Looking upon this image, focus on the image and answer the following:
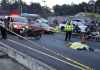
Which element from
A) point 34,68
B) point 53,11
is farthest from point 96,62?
point 53,11

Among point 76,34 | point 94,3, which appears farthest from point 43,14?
point 76,34

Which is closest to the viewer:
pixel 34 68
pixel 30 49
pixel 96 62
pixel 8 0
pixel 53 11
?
pixel 34 68

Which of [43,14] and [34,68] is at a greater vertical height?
[34,68]

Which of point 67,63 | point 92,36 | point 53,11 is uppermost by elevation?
point 67,63

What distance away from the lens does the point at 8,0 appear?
101 metres

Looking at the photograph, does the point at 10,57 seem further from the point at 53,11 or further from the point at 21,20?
the point at 53,11

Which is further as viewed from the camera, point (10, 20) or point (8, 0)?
point (8, 0)

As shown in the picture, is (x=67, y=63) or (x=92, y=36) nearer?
(x=67, y=63)

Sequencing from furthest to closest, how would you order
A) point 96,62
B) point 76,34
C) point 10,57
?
1. point 76,34
2. point 96,62
3. point 10,57

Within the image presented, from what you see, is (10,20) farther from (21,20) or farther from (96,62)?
(96,62)

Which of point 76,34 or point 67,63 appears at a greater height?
point 67,63

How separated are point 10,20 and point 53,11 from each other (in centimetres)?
10810

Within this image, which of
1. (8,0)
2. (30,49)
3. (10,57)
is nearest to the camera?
(10,57)

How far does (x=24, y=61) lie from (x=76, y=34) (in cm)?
2801
